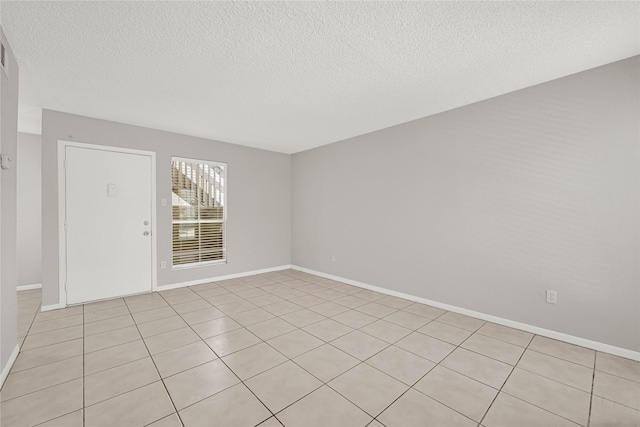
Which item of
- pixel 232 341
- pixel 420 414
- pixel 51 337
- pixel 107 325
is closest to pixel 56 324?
pixel 51 337

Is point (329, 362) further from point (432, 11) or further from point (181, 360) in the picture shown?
point (432, 11)

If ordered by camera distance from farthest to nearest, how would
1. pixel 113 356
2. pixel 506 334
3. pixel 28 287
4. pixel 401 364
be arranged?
pixel 28 287 < pixel 506 334 < pixel 113 356 < pixel 401 364

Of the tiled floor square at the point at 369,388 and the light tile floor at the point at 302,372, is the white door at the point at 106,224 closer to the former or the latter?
the light tile floor at the point at 302,372

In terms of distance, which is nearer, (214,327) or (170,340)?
(170,340)

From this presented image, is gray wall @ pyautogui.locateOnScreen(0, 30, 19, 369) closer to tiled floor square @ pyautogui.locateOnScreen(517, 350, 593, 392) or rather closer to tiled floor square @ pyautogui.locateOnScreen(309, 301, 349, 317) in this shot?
tiled floor square @ pyautogui.locateOnScreen(309, 301, 349, 317)

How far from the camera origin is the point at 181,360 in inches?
89.0

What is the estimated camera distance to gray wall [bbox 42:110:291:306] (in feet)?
11.2

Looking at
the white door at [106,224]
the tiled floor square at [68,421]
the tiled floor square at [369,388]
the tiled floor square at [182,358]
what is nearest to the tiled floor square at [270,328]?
the tiled floor square at [182,358]

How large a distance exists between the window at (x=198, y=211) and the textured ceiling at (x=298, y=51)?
142cm

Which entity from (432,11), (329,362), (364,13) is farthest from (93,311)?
(432,11)

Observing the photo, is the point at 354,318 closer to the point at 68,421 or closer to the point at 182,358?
the point at 182,358

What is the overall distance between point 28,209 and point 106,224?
1.93 m

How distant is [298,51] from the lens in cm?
218

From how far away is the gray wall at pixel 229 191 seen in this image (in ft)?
11.2
